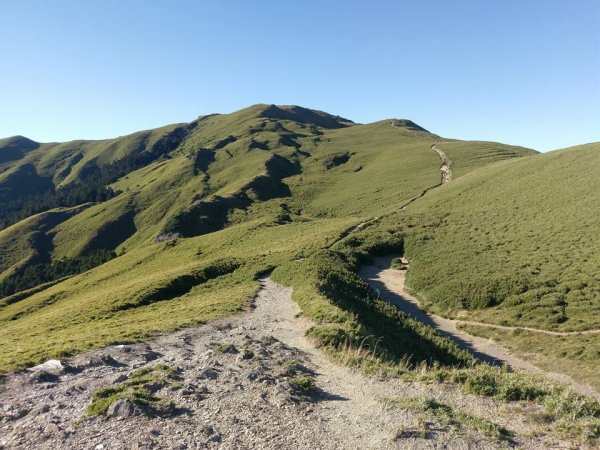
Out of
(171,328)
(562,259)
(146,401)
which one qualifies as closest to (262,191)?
(562,259)

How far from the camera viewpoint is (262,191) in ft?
370

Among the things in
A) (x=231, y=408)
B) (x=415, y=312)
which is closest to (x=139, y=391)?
(x=231, y=408)

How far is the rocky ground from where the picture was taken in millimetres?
10336

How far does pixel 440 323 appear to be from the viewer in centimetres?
3409

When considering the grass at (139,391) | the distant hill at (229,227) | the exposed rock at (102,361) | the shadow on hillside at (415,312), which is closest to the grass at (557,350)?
the shadow on hillside at (415,312)

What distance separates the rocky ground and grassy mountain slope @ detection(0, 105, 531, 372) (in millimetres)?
4371

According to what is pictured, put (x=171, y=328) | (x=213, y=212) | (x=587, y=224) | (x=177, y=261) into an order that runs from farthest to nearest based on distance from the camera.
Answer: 1. (x=213, y=212)
2. (x=177, y=261)
3. (x=587, y=224)
4. (x=171, y=328)

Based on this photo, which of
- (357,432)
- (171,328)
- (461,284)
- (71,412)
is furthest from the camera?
(461,284)

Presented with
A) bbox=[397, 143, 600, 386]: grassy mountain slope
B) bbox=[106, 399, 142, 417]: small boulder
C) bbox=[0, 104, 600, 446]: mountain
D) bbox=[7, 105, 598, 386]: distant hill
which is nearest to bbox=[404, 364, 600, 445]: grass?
bbox=[0, 104, 600, 446]: mountain

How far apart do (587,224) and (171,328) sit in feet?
154

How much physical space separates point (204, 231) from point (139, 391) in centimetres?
8103

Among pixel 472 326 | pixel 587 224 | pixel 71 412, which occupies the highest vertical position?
pixel 587 224

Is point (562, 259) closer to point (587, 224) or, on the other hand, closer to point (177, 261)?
point (587, 224)

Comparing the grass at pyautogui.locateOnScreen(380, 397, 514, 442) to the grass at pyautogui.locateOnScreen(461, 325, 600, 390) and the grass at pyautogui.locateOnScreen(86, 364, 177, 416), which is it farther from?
the grass at pyautogui.locateOnScreen(461, 325, 600, 390)
